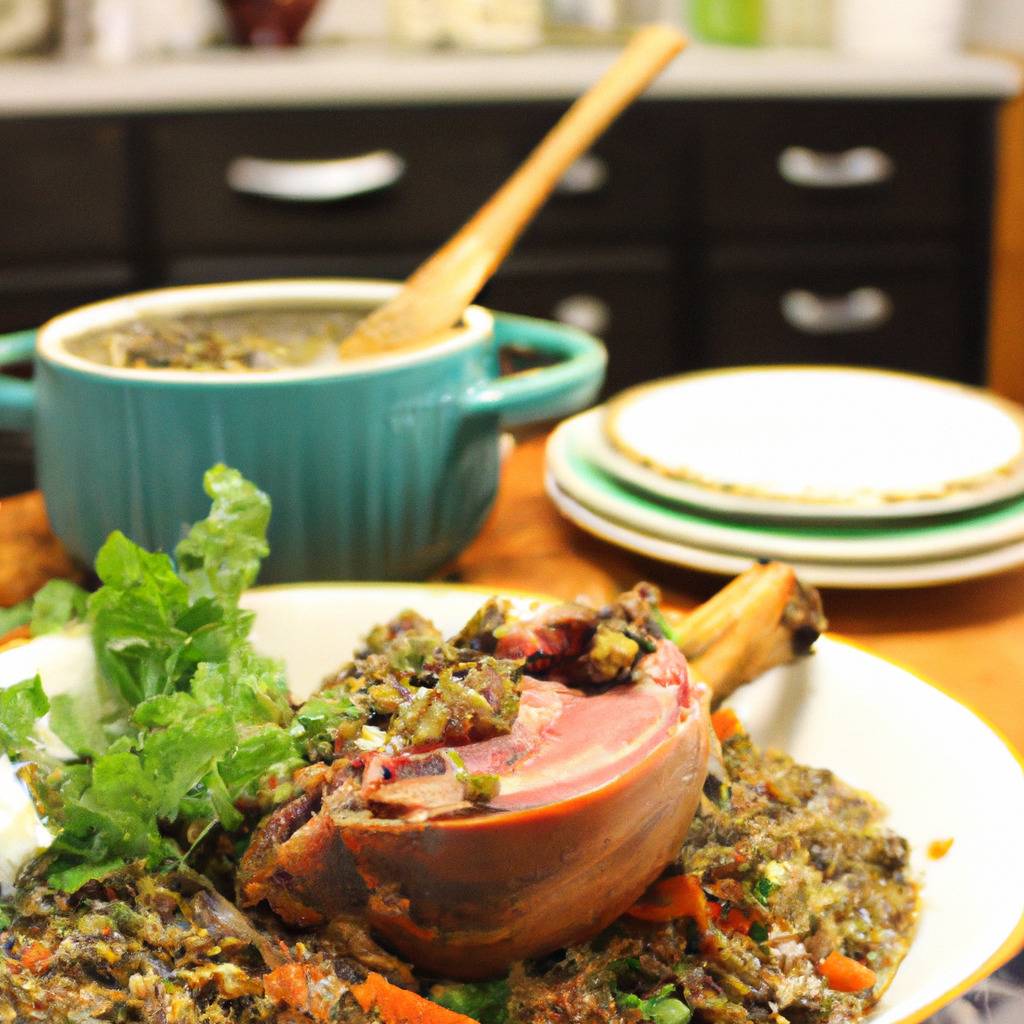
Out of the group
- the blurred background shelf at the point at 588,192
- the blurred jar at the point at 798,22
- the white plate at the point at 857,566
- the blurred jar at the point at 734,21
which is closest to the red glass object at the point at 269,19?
the blurred background shelf at the point at 588,192

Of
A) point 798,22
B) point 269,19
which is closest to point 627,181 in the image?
point 798,22

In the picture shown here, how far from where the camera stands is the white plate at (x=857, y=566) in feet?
3.19

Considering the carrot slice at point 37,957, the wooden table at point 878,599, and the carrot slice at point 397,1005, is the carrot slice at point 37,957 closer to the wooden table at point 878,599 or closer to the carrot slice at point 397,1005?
the carrot slice at point 397,1005

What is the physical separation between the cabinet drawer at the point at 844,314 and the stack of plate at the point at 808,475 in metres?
1.45

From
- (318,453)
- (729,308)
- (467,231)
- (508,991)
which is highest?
(467,231)

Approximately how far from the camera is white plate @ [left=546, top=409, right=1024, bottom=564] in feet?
3.24

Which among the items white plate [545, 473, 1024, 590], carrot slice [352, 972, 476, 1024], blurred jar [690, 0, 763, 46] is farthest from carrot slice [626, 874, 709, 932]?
blurred jar [690, 0, 763, 46]

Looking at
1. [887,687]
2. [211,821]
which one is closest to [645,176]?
[887,687]

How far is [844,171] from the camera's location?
9.16 feet

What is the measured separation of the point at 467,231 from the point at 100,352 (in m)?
0.31

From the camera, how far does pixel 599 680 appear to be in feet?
2.19

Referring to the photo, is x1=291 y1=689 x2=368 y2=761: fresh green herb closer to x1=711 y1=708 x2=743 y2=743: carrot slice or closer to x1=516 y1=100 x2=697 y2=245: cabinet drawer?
x1=711 y1=708 x2=743 y2=743: carrot slice

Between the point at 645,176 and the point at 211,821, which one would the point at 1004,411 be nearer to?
the point at 211,821

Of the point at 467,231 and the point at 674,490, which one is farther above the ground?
the point at 467,231
